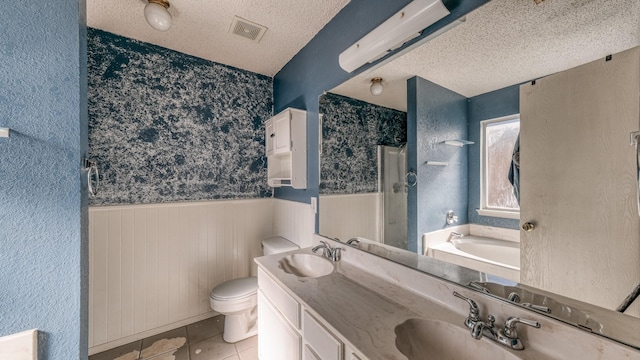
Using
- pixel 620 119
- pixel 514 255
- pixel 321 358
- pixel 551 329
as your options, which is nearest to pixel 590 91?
pixel 620 119

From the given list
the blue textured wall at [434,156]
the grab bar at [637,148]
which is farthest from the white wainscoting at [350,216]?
the grab bar at [637,148]

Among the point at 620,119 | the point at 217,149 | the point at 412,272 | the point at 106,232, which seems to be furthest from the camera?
the point at 217,149

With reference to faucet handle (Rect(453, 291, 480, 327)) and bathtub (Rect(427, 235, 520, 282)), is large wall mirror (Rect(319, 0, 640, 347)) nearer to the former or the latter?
bathtub (Rect(427, 235, 520, 282))

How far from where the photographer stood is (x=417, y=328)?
2.84 ft

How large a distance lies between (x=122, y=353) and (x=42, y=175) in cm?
172

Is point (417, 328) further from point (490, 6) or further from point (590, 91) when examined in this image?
point (490, 6)

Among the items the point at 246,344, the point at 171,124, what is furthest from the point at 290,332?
the point at 171,124

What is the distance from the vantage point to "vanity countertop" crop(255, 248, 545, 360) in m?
0.75

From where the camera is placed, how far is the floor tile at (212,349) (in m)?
1.76

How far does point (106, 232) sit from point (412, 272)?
223cm

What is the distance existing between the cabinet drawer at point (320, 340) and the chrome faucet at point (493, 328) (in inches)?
17.6

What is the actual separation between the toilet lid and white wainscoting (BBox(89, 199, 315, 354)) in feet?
1.01

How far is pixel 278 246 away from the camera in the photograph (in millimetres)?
2109

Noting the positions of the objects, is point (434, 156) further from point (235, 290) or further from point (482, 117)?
point (235, 290)
